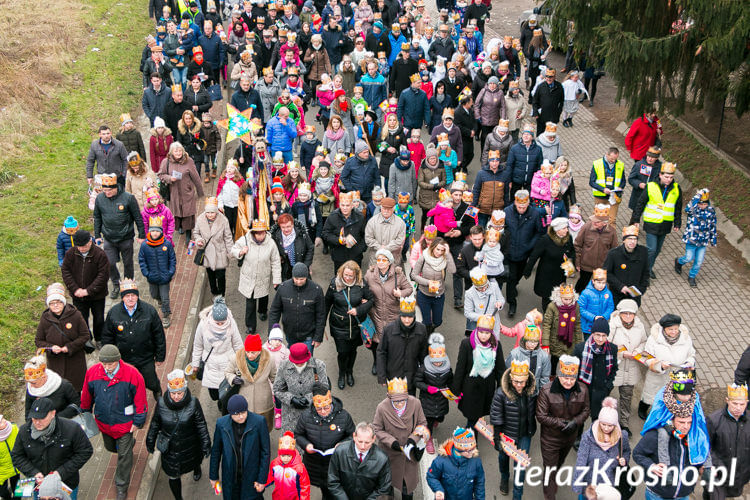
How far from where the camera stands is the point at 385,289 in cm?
1027

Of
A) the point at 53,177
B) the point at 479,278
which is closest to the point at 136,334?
the point at 479,278

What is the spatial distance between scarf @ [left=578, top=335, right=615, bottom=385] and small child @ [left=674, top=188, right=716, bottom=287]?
15.1ft

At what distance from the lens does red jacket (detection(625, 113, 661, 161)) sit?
15250mm

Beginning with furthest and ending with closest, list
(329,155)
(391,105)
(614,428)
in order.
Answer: (391,105), (329,155), (614,428)

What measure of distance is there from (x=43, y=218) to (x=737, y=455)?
37.7 feet

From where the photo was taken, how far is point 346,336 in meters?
10.3

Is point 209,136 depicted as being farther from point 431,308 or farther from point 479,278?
point 479,278

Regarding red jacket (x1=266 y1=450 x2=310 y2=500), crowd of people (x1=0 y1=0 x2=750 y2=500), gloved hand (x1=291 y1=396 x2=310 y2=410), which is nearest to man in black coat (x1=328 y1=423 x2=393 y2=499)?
crowd of people (x1=0 y1=0 x2=750 y2=500)

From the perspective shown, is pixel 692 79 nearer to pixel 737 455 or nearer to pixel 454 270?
pixel 454 270

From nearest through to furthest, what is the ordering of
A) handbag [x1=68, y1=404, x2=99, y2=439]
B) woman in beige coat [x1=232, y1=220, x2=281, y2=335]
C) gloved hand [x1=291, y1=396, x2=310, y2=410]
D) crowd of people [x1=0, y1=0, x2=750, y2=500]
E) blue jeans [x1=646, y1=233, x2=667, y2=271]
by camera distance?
crowd of people [x1=0, y1=0, x2=750, y2=500] < handbag [x1=68, y1=404, x2=99, y2=439] < gloved hand [x1=291, y1=396, x2=310, y2=410] < woman in beige coat [x1=232, y1=220, x2=281, y2=335] < blue jeans [x1=646, y1=233, x2=667, y2=271]

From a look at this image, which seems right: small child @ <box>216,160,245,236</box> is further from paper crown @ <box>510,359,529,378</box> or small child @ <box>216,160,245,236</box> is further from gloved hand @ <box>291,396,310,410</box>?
paper crown @ <box>510,359,529,378</box>

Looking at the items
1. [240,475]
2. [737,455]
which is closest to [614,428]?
[737,455]

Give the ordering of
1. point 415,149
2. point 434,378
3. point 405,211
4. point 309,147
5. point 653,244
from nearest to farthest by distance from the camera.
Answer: point 434,378, point 405,211, point 653,244, point 309,147, point 415,149

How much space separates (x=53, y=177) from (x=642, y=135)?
434 inches
